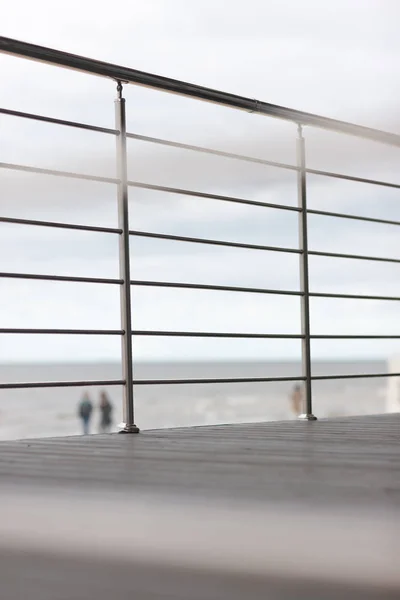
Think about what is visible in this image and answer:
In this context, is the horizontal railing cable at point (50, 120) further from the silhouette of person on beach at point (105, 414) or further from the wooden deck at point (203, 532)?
the silhouette of person on beach at point (105, 414)

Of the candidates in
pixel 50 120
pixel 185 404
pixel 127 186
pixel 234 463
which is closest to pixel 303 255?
pixel 127 186

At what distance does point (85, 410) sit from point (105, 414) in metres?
0.97

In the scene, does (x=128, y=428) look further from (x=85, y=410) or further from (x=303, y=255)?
(x=85, y=410)

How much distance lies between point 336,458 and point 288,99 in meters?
18.3

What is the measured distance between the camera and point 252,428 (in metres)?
2.75

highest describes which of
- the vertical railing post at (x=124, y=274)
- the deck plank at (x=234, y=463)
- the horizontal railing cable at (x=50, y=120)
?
the horizontal railing cable at (x=50, y=120)

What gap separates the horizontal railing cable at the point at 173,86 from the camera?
8.52 feet

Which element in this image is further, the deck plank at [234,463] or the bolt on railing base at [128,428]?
the bolt on railing base at [128,428]

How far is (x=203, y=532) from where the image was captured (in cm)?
101

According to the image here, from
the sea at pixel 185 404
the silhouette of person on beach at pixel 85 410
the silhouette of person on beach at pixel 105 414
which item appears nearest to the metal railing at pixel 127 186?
the silhouette of person on beach at pixel 105 414

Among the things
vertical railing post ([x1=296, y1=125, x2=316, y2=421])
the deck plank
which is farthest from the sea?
the deck plank

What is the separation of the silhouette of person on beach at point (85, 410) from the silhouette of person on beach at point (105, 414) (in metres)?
0.26

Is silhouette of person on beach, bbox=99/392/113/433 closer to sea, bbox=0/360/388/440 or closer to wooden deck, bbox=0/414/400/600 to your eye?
sea, bbox=0/360/388/440

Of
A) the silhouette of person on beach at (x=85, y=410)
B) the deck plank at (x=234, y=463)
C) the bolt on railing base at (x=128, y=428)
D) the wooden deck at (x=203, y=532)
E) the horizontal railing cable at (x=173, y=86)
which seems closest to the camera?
the wooden deck at (x=203, y=532)
